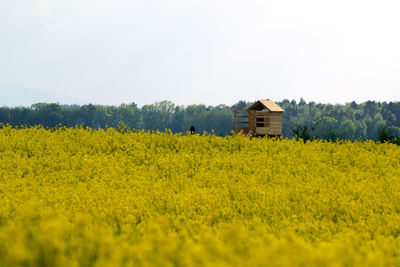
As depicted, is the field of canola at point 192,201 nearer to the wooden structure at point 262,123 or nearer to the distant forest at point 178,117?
the wooden structure at point 262,123

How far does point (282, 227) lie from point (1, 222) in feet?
15.0

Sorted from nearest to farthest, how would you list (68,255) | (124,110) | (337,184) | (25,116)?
1. (68,255)
2. (337,184)
3. (25,116)
4. (124,110)

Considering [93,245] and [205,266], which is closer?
[205,266]

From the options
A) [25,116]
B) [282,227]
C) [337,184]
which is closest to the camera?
[282,227]

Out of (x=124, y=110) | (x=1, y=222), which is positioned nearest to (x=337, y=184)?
(x=1, y=222)

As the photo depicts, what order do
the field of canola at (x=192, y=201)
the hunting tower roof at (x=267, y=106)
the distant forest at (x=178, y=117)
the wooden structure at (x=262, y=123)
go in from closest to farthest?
the field of canola at (x=192, y=201) → the wooden structure at (x=262, y=123) → the hunting tower roof at (x=267, y=106) → the distant forest at (x=178, y=117)

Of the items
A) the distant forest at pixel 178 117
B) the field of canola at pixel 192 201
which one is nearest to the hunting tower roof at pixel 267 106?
the field of canola at pixel 192 201

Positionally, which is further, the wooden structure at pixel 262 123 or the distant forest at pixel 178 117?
the distant forest at pixel 178 117

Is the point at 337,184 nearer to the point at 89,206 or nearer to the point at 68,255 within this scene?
the point at 89,206

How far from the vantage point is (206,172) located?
10.6 metres

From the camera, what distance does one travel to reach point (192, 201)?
7.69m

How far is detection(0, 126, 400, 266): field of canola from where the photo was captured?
405 centimetres

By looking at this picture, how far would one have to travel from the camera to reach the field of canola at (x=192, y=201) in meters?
4.05

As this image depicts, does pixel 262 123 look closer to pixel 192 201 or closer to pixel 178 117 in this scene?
pixel 192 201
